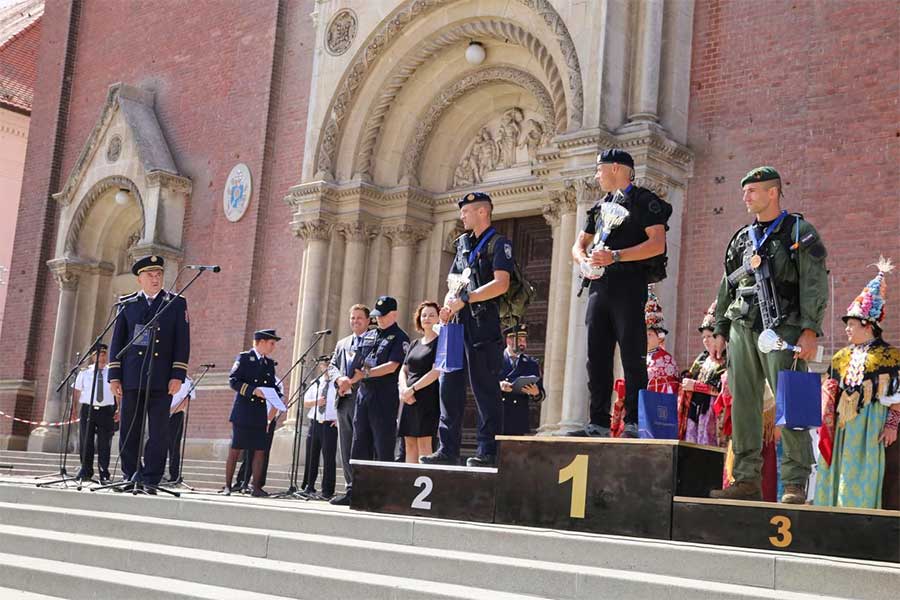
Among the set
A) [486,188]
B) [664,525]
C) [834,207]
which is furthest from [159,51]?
[664,525]

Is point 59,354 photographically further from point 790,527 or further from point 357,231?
point 790,527

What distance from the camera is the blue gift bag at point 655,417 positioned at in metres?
5.77

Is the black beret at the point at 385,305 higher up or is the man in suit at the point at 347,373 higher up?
the black beret at the point at 385,305

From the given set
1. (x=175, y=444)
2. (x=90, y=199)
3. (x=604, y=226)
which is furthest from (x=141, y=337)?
(x=90, y=199)

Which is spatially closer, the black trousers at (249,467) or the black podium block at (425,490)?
the black podium block at (425,490)

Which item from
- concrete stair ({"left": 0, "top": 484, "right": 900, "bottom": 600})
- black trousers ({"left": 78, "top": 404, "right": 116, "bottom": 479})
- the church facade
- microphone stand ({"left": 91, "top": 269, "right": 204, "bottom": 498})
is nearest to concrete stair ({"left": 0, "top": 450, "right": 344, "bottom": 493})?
the church facade

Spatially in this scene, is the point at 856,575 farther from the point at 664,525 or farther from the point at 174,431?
the point at 174,431

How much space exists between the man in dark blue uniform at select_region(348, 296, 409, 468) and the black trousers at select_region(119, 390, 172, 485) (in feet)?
4.85

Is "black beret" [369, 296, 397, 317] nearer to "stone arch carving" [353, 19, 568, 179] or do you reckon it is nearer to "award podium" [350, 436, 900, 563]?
"award podium" [350, 436, 900, 563]

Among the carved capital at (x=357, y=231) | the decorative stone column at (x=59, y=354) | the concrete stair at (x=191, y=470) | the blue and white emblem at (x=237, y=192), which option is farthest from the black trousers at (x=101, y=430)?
the decorative stone column at (x=59, y=354)

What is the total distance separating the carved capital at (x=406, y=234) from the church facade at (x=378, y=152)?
0.04m

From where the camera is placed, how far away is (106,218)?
19.0 m

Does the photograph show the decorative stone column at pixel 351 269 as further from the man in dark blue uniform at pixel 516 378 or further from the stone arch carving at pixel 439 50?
the man in dark blue uniform at pixel 516 378

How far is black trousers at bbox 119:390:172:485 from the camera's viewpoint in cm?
823
